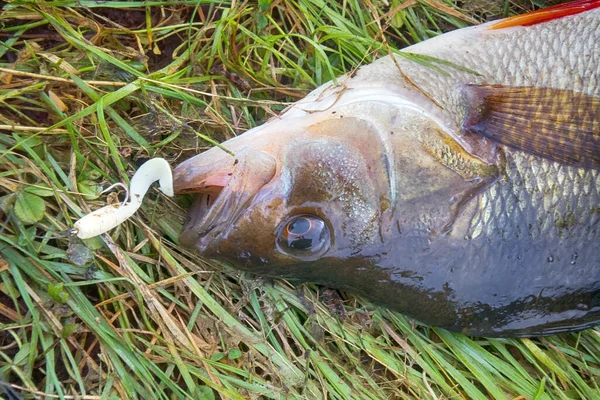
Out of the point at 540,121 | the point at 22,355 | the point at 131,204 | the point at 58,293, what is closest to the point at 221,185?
the point at 131,204

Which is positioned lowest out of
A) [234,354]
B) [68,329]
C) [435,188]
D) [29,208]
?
[234,354]

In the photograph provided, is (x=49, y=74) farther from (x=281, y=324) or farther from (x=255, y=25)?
(x=281, y=324)

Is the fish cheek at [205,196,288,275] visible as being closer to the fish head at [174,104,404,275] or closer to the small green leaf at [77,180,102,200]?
the fish head at [174,104,404,275]

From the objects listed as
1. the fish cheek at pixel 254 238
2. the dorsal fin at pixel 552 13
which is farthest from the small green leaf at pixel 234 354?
the dorsal fin at pixel 552 13

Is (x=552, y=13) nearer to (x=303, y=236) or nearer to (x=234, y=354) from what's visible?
(x=303, y=236)

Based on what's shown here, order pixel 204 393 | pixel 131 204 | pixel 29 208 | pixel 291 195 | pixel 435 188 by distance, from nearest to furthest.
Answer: pixel 291 195 → pixel 435 188 → pixel 131 204 → pixel 29 208 → pixel 204 393

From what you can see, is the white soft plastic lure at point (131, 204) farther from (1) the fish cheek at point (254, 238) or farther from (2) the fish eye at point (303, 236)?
(2) the fish eye at point (303, 236)

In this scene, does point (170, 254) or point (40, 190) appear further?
point (170, 254)
